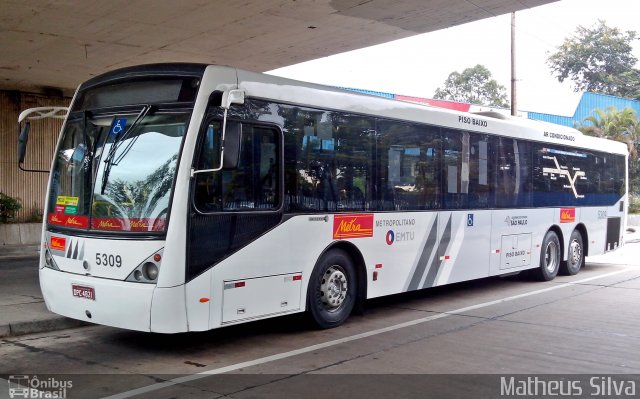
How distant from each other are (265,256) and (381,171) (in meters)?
2.63

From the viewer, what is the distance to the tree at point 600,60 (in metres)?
56.2

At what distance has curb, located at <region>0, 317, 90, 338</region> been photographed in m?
8.14

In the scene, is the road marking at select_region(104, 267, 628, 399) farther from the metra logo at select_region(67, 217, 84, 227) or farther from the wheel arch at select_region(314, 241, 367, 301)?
the metra logo at select_region(67, 217, 84, 227)

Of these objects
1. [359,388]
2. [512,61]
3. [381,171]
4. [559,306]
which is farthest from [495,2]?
A: [512,61]

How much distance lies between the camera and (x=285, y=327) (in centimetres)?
897

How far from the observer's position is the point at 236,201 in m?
7.33

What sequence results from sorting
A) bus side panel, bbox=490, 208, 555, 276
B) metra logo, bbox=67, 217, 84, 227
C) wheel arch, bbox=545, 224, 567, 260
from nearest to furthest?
1. metra logo, bbox=67, 217, 84, 227
2. bus side panel, bbox=490, 208, 555, 276
3. wheel arch, bbox=545, 224, 567, 260

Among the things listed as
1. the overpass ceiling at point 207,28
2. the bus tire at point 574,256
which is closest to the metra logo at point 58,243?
the overpass ceiling at point 207,28

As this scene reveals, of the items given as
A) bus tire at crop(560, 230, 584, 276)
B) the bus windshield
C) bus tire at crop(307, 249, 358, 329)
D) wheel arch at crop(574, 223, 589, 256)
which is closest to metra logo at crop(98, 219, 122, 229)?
the bus windshield

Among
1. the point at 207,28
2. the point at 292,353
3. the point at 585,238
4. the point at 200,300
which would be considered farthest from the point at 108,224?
the point at 585,238

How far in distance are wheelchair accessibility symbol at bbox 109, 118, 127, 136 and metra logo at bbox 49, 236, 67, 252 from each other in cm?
142

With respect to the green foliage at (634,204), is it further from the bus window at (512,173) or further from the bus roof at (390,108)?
the bus window at (512,173)

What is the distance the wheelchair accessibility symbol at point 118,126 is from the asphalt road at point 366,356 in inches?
101

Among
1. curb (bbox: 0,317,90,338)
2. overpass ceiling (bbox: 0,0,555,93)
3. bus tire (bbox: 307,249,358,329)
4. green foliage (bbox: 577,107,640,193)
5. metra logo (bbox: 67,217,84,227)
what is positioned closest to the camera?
metra logo (bbox: 67,217,84,227)
